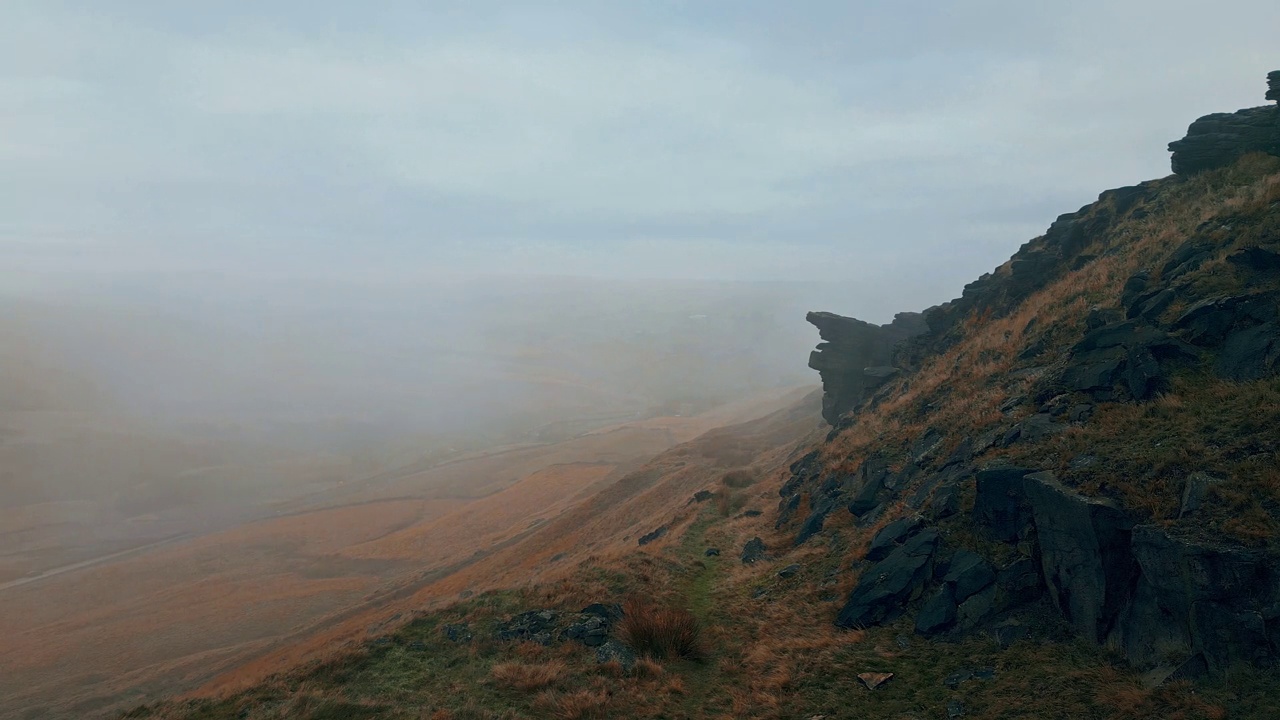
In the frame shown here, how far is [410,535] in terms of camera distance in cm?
5641

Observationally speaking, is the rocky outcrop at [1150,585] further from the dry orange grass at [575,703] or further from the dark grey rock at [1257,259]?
the dark grey rock at [1257,259]

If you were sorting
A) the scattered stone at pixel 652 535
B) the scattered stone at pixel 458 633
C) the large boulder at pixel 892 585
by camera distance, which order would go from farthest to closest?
the scattered stone at pixel 652 535
the scattered stone at pixel 458 633
the large boulder at pixel 892 585

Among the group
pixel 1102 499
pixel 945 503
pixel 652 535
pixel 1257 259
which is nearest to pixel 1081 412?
pixel 945 503

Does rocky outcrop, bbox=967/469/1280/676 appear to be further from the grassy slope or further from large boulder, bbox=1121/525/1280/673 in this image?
the grassy slope

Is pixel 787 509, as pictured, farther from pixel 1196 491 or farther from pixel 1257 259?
pixel 1257 259

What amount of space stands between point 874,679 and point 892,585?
2.83 meters

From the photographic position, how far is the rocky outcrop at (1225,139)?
2270 cm

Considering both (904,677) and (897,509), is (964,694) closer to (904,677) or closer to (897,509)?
(904,677)

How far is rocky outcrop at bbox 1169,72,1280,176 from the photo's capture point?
22703 mm

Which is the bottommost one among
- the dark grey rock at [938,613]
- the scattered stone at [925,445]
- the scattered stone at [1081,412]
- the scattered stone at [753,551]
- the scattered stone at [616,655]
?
the scattered stone at [753,551]

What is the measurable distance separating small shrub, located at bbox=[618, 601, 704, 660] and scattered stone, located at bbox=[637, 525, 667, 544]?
12.7 metres

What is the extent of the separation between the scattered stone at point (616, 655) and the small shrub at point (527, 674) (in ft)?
Answer: 2.83

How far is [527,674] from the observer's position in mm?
12680

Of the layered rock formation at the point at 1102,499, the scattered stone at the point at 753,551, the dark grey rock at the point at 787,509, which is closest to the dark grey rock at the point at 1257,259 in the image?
the layered rock formation at the point at 1102,499
